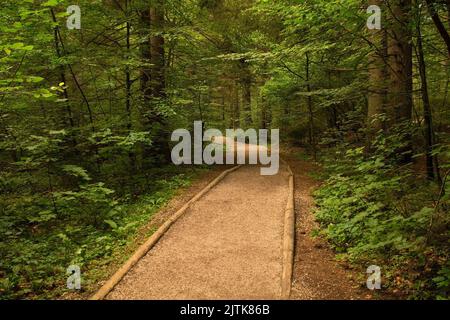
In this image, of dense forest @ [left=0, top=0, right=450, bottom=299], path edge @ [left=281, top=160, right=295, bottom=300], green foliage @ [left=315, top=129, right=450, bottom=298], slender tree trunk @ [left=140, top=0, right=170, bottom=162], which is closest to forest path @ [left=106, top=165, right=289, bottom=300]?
path edge @ [left=281, top=160, right=295, bottom=300]

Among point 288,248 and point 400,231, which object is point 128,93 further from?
point 400,231

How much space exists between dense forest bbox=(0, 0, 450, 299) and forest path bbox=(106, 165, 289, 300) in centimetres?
104

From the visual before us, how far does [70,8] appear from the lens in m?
9.84

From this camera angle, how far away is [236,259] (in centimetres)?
646

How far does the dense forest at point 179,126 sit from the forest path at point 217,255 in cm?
104

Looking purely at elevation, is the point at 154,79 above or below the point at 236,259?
above

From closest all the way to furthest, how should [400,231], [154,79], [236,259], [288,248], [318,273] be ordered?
[400,231] < [318,273] < [236,259] < [288,248] < [154,79]

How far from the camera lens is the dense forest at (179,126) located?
584 cm

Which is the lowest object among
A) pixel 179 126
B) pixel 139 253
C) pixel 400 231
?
pixel 139 253

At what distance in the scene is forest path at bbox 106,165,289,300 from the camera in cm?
544

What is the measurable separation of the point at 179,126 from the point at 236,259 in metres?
8.87

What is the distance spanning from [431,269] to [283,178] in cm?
784

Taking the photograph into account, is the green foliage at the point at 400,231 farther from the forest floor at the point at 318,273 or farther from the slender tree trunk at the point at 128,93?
the slender tree trunk at the point at 128,93

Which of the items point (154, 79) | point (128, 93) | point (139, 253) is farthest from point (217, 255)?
point (154, 79)
